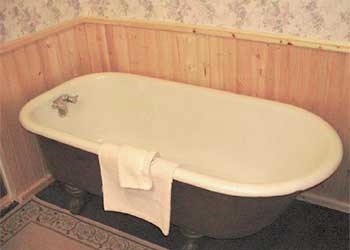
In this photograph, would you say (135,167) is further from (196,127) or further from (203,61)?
(203,61)

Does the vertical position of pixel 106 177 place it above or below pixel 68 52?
below

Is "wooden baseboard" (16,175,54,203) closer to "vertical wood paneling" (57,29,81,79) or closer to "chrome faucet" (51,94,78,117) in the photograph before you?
"chrome faucet" (51,94,78,117)

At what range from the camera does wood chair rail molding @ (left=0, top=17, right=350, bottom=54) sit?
1.80m

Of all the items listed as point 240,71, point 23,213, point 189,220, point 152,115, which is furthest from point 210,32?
point 23,213

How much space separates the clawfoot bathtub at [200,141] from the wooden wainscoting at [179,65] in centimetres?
12

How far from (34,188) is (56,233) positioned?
1.36 ft

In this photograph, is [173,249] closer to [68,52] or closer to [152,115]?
[152,115]

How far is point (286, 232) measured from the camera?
1.95 metres

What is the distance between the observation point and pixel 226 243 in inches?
75.3

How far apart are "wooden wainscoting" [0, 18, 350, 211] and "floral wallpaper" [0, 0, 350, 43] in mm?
43

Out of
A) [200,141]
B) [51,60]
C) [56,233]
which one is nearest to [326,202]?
[200,141]

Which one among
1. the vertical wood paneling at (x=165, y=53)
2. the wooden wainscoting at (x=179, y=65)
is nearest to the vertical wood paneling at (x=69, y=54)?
the wooden wainscoting at (x=179, y=65)

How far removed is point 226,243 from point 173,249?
0.81 feet

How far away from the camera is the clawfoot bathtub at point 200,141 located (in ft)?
4.94
